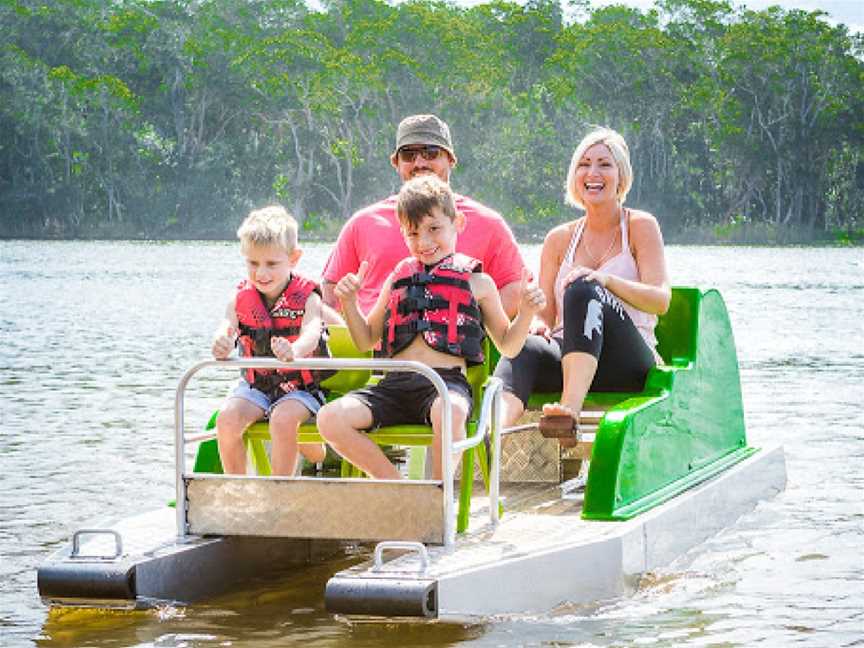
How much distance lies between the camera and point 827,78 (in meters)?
92.9

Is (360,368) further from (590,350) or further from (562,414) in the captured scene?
(590,350)

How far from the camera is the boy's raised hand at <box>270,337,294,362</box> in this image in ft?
21.4

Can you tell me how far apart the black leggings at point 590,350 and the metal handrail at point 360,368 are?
3.95 ft

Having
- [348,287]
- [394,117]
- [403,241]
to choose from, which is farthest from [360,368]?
[394,117]

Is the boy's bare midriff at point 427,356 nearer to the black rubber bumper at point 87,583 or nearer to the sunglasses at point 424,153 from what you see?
the black rubber bumper at point 87,583

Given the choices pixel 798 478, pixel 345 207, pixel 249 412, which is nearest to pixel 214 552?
pixel 249 412

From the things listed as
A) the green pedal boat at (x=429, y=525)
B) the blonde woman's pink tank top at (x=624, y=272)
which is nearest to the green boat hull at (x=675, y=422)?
the green pedal boat at (x=429, y=525)

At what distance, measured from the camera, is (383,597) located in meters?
5.98

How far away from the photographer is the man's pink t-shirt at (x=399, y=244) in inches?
328

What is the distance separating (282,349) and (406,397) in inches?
20.6

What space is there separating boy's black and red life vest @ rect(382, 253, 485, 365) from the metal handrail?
0.24 meters

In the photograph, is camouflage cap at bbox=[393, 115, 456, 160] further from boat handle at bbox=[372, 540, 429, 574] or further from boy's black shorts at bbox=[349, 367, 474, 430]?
boat handle at bbox=[372, 540, 429, 574]

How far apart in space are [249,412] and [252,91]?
301 feet

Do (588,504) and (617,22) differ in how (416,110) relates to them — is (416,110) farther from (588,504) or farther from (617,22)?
(588,504)
